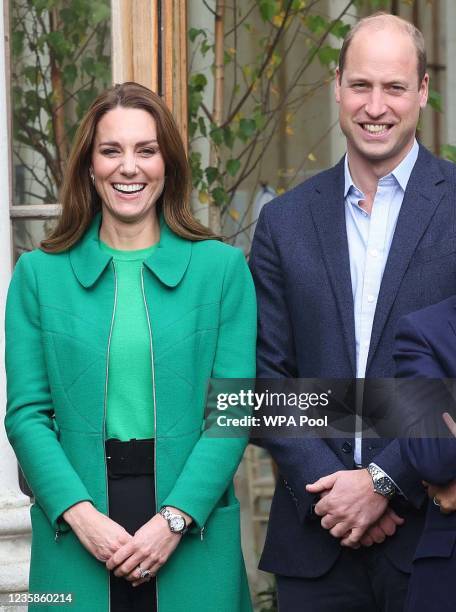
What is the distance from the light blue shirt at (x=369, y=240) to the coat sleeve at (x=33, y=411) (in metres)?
0.70

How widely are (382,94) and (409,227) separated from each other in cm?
33

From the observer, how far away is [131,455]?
2.83m

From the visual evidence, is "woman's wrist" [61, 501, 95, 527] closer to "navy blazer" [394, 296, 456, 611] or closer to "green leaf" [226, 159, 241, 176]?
"navy blazer" [394, 296, 456, 611]

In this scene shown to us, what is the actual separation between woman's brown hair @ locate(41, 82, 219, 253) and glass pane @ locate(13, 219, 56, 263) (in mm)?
808

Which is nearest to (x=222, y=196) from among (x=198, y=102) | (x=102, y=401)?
(x=198, y=102)

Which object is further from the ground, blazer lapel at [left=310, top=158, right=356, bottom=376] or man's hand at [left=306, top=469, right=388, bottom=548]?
blazer lapel at [left=310, top=158, right=356, bottom=376]

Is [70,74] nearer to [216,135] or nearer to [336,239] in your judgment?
[216,135]

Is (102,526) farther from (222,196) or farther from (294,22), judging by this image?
(294,22)

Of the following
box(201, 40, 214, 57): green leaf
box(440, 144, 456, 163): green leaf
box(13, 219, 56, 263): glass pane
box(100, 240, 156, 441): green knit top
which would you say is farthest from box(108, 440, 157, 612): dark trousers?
box(201, 40, 214, 57): green leaf

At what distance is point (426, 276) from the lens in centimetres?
292

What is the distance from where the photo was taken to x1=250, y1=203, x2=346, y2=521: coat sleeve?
9.68 ft

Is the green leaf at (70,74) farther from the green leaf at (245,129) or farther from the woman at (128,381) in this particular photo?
the green leaf at (245,129)

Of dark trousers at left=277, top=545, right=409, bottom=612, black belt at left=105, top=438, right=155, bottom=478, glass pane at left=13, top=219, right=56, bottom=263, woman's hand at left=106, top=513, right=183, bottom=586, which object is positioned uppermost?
glass pane at left=13, top=219, right=56, bottom=263

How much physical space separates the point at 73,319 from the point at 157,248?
272 millimetres
